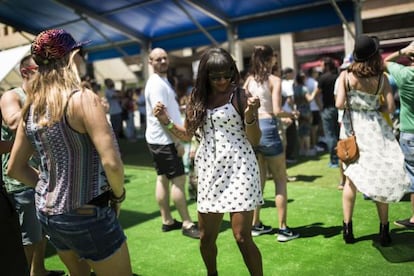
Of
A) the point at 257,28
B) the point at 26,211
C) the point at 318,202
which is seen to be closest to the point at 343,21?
the point at 257,28

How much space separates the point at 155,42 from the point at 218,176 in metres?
9.07

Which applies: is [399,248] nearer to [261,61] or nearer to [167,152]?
[261,61]

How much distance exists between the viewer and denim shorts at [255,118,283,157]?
4023mm

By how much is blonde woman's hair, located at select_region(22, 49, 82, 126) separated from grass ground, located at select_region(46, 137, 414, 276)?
2117 millimetres

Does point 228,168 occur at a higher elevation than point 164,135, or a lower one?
lower

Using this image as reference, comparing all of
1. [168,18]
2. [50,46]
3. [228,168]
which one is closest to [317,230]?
[228,168]

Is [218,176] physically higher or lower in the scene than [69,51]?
lower

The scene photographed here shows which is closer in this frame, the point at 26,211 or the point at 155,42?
the point at 26,211

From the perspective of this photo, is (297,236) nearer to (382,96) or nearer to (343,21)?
A: (382,96)

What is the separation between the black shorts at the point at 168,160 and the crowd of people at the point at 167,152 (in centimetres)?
1

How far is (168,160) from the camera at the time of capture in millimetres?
4418

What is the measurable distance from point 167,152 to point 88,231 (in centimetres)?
249

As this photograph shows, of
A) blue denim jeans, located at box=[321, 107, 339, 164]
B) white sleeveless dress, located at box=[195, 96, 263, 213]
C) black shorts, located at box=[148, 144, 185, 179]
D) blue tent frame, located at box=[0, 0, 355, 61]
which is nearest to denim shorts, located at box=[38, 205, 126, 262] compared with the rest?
white sleeveless dress, located at box=[195, 96, 263, 213]

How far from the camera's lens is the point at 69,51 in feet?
6.57
